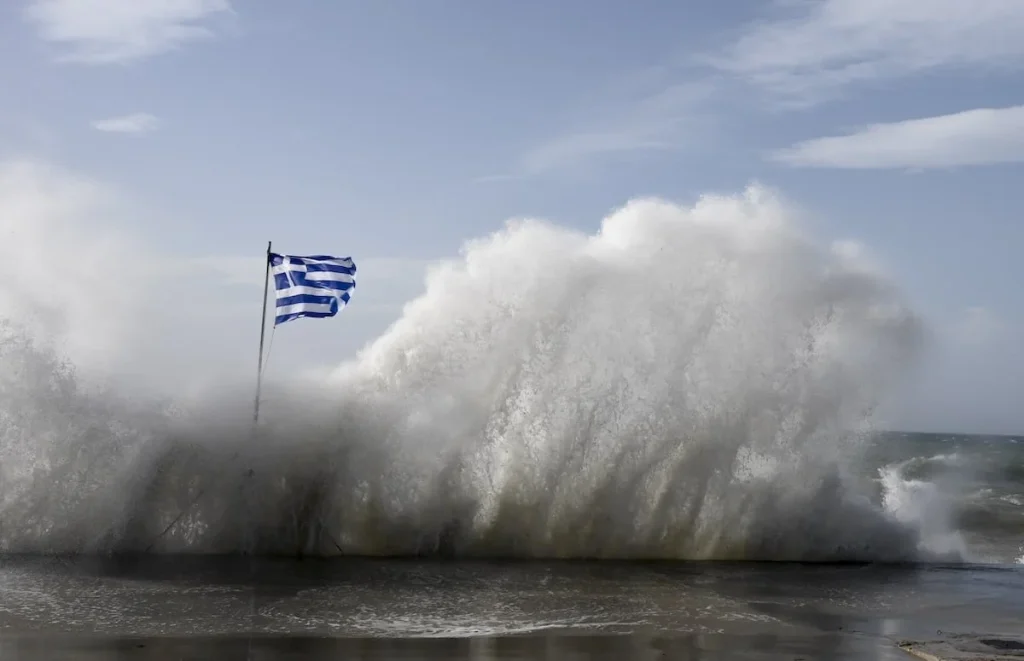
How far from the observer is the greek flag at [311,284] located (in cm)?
1666

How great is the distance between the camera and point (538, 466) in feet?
57.3

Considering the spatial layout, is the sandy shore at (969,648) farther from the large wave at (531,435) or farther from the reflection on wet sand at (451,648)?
the large wave at (531,435)

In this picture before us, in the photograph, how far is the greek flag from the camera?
16.7m

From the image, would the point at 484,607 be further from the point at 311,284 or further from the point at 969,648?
the point at 311,284

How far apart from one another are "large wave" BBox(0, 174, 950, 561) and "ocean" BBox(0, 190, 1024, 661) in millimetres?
41

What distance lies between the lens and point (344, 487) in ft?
55.9

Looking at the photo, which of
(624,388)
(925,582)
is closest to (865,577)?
(925,582)

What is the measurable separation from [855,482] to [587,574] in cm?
687

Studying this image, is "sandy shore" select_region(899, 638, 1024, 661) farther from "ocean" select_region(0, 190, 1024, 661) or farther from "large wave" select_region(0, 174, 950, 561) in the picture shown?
"large wave" select_region(0, 174, 950, 561)

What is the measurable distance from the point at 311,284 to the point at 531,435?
4.67 meters

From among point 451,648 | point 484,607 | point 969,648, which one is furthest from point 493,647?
point 969,648

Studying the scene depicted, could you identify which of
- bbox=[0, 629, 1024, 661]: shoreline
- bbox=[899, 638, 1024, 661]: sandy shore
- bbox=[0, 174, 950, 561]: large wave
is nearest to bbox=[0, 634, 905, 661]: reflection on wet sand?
bbox=[0, 629, 1024, 661]: shoreline

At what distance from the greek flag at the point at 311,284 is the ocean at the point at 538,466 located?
2.10 meters

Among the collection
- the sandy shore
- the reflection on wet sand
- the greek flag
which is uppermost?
the greek flag
